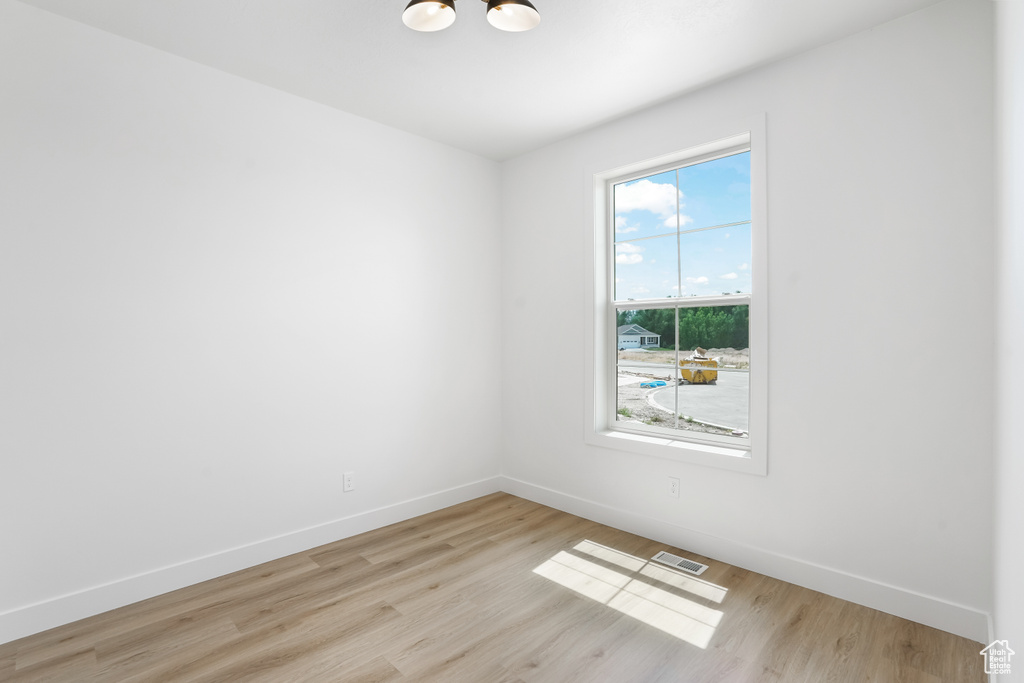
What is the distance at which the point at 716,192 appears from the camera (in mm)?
3062

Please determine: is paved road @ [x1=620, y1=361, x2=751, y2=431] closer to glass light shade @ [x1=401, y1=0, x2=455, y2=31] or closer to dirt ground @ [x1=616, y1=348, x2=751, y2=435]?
dirt ground @ [x1=616, y1=348, x2=751, y2=435]

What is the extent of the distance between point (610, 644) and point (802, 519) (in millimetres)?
1215

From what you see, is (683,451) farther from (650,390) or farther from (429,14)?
(429,14)

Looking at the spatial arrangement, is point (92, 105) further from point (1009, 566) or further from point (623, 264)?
point (1009, 566)

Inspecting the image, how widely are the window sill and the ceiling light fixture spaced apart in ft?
7.79

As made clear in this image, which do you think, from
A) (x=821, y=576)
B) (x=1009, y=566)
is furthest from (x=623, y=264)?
(x=1009, y=566)

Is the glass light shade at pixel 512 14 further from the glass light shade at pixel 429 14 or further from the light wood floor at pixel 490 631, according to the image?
the light wood floor at pixel 490 631

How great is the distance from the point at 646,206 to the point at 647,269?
1.41 ft

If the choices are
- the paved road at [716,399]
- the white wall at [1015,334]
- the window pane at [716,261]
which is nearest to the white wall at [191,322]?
the paved road at [716,399]

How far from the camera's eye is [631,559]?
9.60ft

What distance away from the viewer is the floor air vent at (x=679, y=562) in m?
2.79

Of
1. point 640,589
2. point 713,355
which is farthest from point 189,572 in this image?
point 713,355

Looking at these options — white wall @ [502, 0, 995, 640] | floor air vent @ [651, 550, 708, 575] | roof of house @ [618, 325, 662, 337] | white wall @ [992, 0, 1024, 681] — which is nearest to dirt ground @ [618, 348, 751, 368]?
roof of house @ [618, 325, 662, 337]

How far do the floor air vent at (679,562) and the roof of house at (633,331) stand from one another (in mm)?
1357
